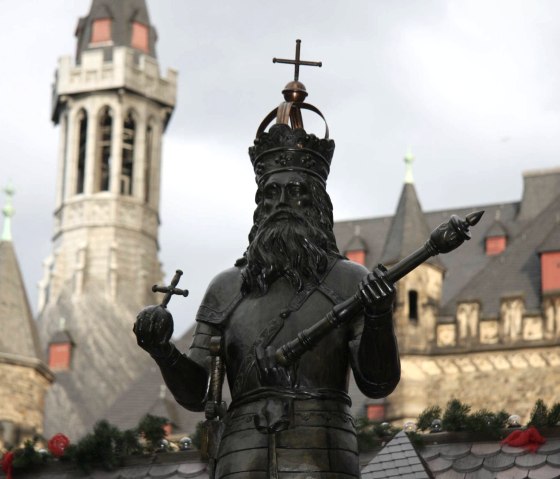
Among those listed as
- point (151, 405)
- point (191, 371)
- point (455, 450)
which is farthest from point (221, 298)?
point (151, 405)

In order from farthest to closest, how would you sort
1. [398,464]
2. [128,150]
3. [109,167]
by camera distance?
[128,150]
[109,167]
[398,464]

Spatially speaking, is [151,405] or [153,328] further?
[151,405]

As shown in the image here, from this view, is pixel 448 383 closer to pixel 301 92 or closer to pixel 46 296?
pixel 46 296

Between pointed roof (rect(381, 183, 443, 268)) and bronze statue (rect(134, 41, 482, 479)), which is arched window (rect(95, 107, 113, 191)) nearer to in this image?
pointed roof (rect(381, 183, 443, 268))

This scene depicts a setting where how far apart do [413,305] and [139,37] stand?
27170 millimetres

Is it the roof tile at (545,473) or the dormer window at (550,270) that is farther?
the dormer window at (550,270)

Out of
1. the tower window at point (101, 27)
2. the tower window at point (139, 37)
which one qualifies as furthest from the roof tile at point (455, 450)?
the tower window at point (101, 27)

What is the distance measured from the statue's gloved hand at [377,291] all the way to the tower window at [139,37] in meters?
59.3

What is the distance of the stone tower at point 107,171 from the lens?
6169cm

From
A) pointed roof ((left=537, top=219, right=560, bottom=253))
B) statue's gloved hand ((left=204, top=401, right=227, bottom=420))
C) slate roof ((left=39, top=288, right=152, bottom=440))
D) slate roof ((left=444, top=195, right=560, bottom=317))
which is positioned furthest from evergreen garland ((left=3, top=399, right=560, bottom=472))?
slate roof ((left=39, top=288, right=152, bottom=440))

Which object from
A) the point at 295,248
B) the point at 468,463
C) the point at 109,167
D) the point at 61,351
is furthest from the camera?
the point at 109,167

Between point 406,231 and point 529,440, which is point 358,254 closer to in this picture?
point 406,231

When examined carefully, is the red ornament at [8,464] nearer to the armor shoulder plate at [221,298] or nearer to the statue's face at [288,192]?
the armor shoulder plate at [221,298]

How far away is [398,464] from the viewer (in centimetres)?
1114
